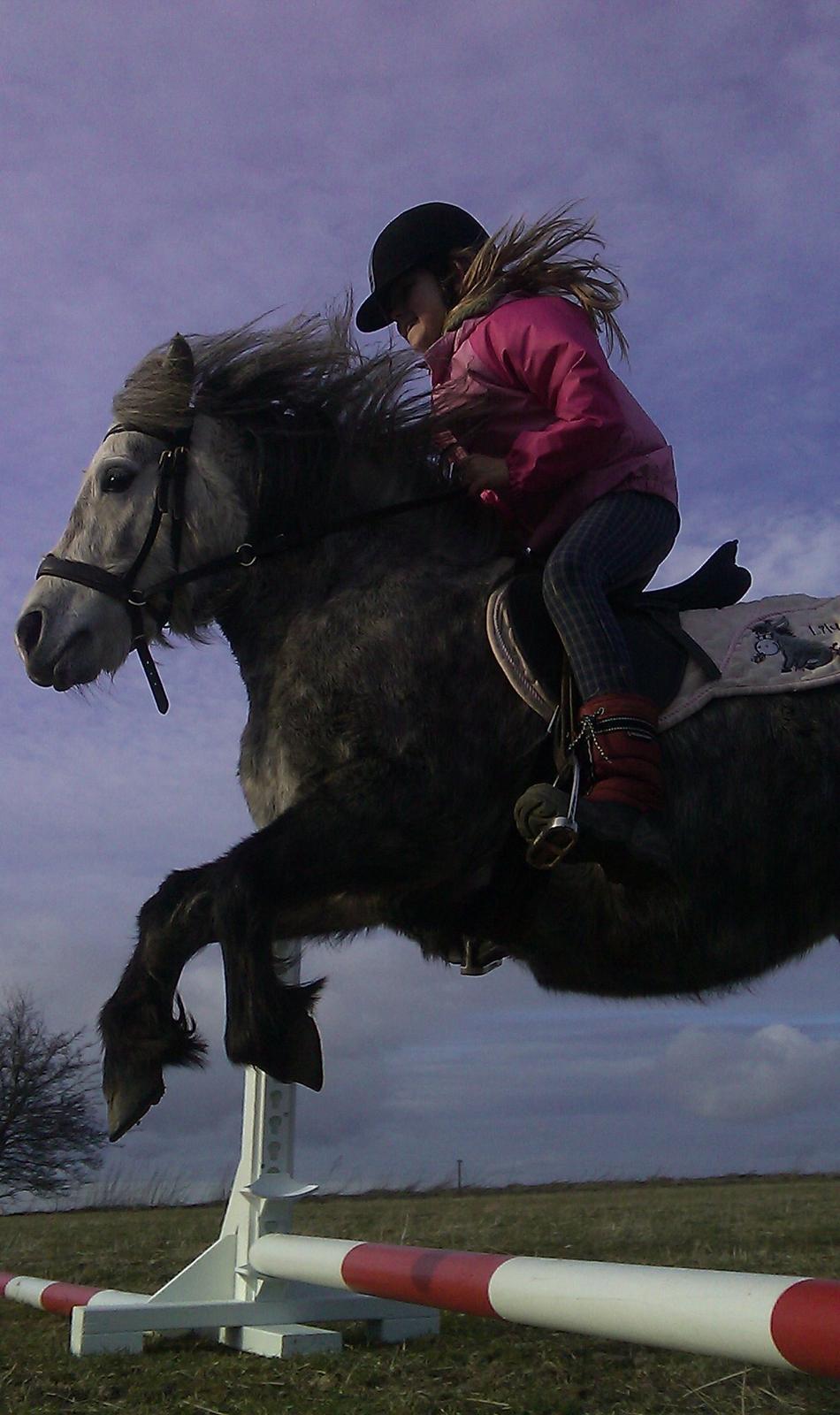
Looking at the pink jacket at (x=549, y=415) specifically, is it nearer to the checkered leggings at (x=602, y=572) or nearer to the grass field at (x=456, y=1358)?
the checkered leggings at (x=602, y=572)

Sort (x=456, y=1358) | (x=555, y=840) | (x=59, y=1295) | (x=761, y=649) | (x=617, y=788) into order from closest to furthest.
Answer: (x=555, y=840)
(x=617, y=788)
(x=761, y=649)
(x=456, y=1358)
(x=59, y=1295)

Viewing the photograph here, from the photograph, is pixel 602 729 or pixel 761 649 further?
pixel 761 649

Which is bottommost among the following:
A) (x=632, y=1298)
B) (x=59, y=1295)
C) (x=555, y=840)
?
(x=59, y=1295)

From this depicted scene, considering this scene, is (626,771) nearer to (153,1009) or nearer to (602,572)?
(602,572)

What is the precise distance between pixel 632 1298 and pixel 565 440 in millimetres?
2242

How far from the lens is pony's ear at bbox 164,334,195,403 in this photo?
4.18 metres

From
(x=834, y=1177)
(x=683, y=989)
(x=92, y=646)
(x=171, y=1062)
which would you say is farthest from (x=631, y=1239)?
(x=834, y=1177)

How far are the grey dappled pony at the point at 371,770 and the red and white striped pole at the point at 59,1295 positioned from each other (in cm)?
201

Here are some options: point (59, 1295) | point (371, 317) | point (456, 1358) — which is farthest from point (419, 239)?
point (59, 1295)

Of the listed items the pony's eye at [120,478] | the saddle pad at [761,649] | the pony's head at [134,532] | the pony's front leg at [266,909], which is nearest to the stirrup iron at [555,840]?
the pony's front leg at [266,909]

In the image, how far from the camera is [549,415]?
3955 mm

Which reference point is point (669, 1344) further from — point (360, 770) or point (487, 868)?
point (360, 770)

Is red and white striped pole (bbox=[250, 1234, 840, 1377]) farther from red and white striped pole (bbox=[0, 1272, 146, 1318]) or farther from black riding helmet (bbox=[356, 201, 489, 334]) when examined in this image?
black riding helmet (bbox=[356, 201, 489, 334])

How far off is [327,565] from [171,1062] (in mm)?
1510
